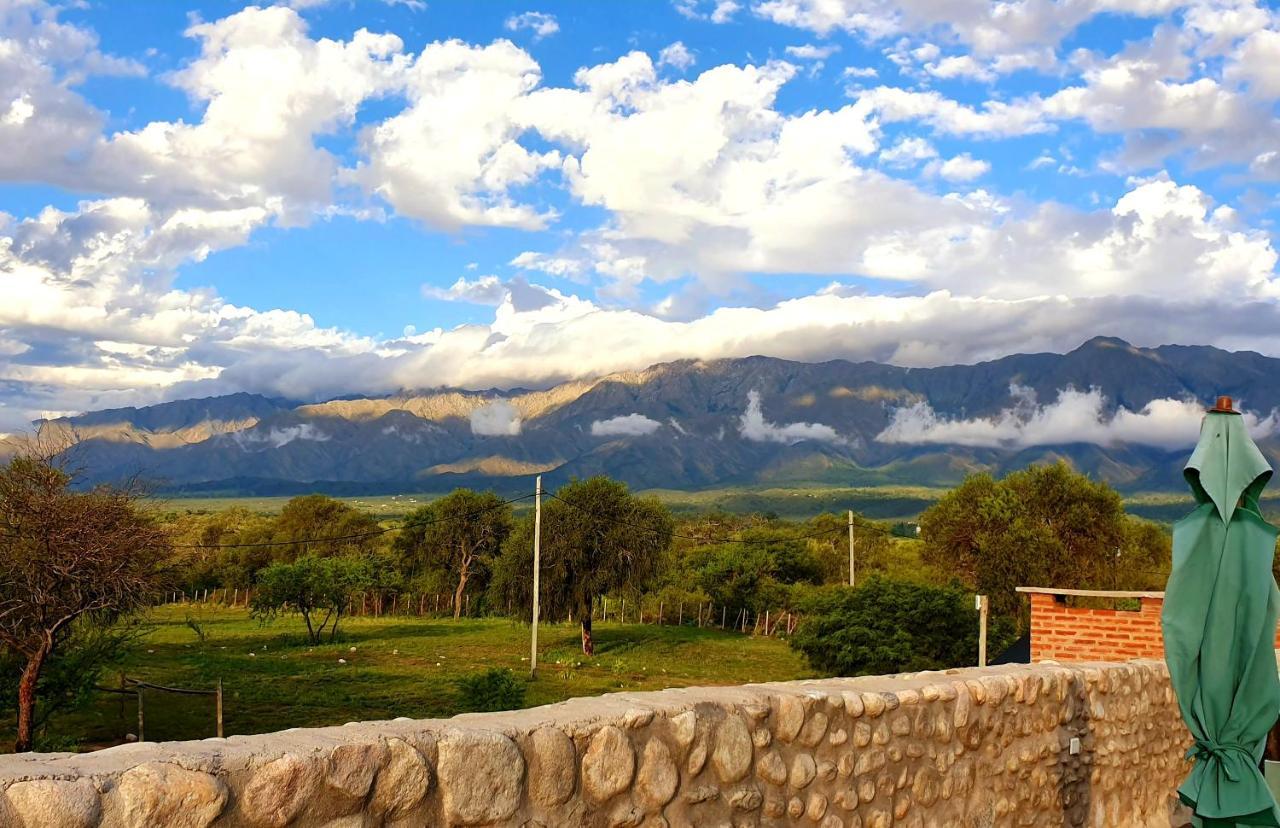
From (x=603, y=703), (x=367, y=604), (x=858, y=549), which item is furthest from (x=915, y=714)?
(x=858, y=549)

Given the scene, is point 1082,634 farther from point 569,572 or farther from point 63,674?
point 569,572

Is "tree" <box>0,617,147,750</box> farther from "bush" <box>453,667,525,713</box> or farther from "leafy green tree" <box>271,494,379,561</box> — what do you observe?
"leafy green tree" <box>271,494,379,561</box>

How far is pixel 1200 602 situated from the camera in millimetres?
4004

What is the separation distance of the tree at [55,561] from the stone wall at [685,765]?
39.8ft

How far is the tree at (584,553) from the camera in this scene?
37281mm

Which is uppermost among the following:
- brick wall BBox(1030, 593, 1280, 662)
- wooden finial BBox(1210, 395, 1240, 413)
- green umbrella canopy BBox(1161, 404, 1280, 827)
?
wooden finial BBox(1210, 395, 1240, 413)

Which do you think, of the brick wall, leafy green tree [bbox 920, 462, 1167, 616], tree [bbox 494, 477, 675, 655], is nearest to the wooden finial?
the brick wall

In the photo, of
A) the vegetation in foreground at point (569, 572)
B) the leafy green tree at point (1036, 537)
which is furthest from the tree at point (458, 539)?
the leafy green tree at point (1036, 537)

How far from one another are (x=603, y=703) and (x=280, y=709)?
20.3m

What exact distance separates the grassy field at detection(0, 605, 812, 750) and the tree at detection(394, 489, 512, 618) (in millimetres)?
6340

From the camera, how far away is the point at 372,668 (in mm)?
29469

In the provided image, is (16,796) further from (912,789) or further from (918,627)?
(918,627)

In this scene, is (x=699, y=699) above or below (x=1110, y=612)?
above

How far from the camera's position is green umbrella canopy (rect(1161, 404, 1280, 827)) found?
3.95m
